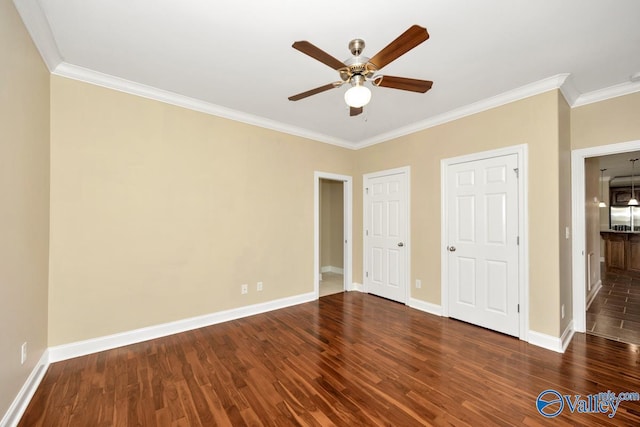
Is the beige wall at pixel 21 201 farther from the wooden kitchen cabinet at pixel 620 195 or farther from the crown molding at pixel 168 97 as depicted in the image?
the wooden kitchen cabinet at pixel 620 195

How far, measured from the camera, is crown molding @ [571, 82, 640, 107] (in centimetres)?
267

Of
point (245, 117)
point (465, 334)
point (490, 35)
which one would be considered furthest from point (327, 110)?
point (465, 334)

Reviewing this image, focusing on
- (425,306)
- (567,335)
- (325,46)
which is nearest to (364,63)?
(325,46)

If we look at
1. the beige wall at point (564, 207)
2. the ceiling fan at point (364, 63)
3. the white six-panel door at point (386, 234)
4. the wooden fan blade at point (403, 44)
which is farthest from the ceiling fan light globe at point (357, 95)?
the white six-panel door at point (386, 234)

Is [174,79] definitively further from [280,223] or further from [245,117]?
[280,223]

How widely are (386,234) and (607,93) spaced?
9.81 feet

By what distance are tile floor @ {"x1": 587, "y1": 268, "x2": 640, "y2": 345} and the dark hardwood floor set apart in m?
0.31

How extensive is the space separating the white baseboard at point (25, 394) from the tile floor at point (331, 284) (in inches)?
131

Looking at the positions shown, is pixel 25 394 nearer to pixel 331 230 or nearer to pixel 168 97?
pixel 168 97

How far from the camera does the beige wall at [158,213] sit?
248 cm

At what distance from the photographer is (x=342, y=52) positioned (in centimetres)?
221

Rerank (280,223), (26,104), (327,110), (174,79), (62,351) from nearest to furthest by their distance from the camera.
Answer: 1. (26,104)
2. (62,351)
3. (174,79)
4. (327,110)
5. (280,223)

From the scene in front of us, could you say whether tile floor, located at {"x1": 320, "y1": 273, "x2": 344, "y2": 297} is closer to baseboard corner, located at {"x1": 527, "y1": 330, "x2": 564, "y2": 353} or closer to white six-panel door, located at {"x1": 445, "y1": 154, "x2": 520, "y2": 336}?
white six-panel door, located at {"x1": 445, "y1": 154, "x2": 520, "y2": 336}

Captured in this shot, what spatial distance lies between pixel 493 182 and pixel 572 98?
47.1 inches
